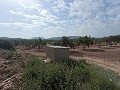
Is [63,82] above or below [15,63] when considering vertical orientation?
above

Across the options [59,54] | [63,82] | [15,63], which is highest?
[59,54]

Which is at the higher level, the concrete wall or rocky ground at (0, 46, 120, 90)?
the concrete wall

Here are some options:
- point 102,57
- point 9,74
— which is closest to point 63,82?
point 9,74

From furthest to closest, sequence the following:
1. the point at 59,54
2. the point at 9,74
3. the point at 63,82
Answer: the point at 59,54, the point at 9,74, the point at 63,82

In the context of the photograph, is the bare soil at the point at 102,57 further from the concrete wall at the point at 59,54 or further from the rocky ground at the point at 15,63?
the concrete wall at the point at 59,54

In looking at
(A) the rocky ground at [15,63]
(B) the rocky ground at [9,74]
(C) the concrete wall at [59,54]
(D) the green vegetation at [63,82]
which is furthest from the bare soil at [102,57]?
(D) the green vegetation at [63,82]

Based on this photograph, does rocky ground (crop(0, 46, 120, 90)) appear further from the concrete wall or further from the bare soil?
the concrete wall

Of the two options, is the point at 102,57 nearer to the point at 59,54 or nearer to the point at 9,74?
the point at 59,54

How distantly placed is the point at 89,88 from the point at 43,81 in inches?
109

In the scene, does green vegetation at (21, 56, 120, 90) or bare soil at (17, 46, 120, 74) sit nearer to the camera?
green vegetation at (21, 56, 120, 90)

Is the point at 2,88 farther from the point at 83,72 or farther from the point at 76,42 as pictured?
the point at 76,42

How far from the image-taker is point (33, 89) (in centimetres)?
938

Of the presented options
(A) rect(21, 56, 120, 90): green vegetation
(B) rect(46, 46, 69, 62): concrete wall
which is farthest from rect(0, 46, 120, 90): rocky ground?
(B) rect(46, 46, 69, 62): concrete wall

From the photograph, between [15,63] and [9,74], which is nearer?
[9,74]
